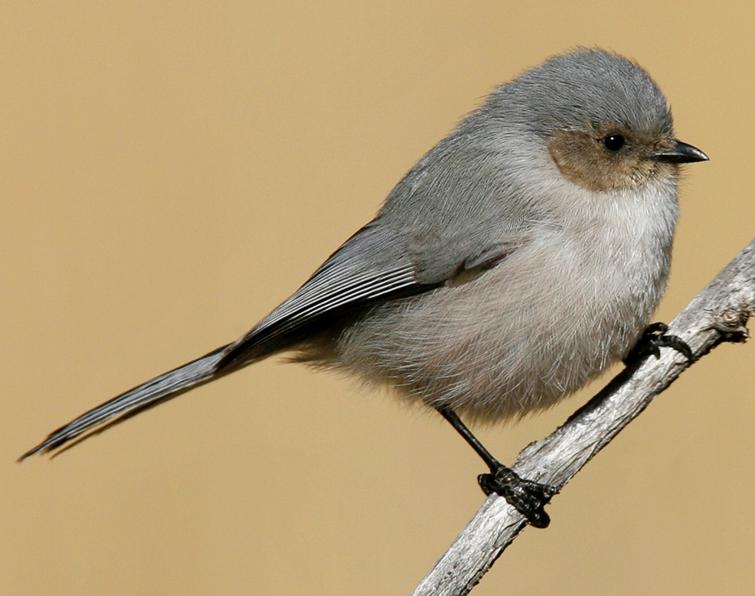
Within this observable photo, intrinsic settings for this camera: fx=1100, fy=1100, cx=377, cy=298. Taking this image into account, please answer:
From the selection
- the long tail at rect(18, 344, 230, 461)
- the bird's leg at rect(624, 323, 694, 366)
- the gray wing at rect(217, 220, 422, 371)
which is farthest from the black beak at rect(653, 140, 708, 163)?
the long tail at rect(18, 344, 230, 461)

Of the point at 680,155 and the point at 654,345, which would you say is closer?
the point at 654,345

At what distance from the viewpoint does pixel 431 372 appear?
289 centimetres

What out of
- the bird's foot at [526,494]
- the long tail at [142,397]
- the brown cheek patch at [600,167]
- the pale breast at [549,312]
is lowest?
the bird's foot at [526,494]

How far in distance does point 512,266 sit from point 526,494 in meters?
0.57

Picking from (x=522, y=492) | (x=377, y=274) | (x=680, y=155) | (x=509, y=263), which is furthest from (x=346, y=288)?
(x=680, y=155)

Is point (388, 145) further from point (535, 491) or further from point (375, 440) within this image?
point (535, 491)

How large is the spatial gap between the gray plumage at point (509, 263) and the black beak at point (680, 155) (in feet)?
0.08

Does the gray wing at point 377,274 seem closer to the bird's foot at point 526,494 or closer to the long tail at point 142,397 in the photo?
the long tail at point 142,397

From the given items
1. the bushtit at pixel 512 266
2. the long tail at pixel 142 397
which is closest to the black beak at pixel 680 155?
the bushtit at pixel 512 266

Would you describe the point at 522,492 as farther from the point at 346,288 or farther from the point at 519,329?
the point at 346,288

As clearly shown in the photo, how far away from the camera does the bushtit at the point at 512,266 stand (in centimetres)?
268

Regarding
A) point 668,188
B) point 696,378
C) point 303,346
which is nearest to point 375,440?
point 303,346

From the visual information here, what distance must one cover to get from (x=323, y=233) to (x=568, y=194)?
1440 mm

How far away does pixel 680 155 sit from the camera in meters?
2.80
